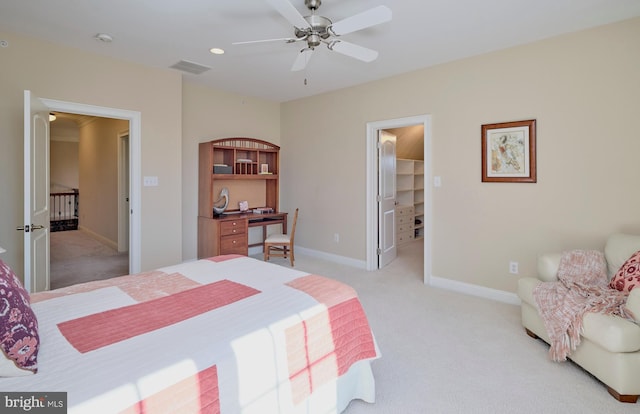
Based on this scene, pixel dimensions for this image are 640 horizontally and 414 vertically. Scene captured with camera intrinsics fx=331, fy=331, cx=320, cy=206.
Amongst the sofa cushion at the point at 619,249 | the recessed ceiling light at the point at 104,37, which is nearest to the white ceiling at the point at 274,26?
the recessed ceiling light at the point at 104,37

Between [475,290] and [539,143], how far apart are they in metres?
1.67

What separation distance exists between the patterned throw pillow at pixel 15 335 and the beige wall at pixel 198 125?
367 cm

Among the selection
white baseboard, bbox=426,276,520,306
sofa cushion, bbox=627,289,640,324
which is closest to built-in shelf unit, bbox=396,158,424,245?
white baseboard, bbox=426,276,520,306

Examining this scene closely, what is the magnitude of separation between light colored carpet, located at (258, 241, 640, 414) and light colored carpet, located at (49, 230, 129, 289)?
3.66m

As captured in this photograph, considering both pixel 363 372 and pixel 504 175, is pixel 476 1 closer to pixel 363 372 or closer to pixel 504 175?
pixel 504 175

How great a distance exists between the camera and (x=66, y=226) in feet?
26.8

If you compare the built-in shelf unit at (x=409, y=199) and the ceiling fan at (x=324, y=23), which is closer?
the ceiling fan at (x=324, y=23)

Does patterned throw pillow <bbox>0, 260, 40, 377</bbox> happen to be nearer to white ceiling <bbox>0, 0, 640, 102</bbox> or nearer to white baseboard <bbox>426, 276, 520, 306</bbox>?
white ceiling <bbox>0, 0, 640, 102</bbox>

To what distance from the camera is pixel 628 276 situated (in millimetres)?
2256

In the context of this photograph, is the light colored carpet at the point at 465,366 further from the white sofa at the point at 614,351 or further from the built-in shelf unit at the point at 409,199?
the built-in shelf unit at the point at 409,199

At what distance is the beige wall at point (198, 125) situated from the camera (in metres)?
4.75

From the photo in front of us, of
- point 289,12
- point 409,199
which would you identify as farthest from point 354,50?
point 409,199

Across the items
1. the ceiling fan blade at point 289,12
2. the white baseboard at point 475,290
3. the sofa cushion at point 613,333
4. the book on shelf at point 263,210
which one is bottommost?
the white baseboard at point 475,290

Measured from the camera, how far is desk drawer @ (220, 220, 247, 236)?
457cm
